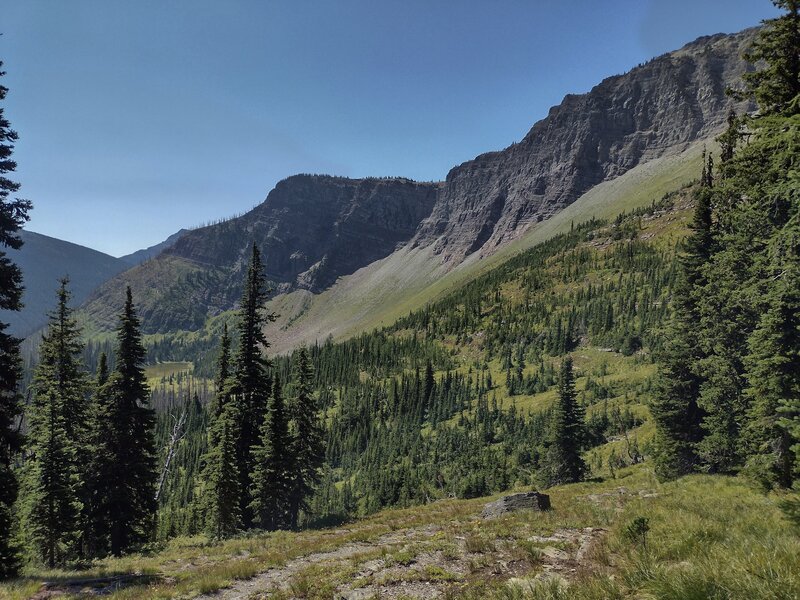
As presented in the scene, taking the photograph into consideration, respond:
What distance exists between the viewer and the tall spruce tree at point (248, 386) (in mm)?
32250

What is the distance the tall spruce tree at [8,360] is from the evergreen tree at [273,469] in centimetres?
1477

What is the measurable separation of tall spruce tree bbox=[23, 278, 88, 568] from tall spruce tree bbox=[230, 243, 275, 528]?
9.75 m

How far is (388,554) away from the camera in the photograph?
44.7ft

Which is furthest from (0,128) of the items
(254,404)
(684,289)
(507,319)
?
(507,319)

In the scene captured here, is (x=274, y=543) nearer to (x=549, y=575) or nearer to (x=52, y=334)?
(x=549, y=575)

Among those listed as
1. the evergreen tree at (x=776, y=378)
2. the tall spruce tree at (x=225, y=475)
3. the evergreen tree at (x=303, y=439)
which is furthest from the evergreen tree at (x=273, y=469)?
the evergreen tree at (x=776, y=378)

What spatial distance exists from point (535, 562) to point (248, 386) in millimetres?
26450

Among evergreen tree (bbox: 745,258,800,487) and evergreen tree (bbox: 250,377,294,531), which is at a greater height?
evergreen tree (bbox: 745,258,800,487)

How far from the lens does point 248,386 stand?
32.6 metres

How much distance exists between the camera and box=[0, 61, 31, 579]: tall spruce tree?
53.0 ft

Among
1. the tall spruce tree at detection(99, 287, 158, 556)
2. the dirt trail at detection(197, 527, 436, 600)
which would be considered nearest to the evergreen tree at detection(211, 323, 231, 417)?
the tall spruce tree at detection(99, 287, 158, 556)

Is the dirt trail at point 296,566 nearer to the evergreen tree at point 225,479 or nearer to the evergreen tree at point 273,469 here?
the evergreen tree at point 273,469

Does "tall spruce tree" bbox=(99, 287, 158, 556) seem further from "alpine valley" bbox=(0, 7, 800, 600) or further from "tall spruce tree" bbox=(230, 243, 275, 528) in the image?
"tall spruce tree" bbox=(230, 243, 275, 528)

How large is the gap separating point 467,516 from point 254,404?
18.2 m
